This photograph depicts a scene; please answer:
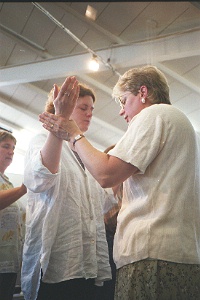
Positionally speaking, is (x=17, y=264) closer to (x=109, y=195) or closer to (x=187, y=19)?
(x=109, y=195)

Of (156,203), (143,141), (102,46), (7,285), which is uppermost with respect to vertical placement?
(102,46)

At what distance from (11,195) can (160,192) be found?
59 cm

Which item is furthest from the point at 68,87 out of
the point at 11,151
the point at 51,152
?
the point at 11,151

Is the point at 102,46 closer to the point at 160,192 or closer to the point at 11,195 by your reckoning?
the point at 11,195

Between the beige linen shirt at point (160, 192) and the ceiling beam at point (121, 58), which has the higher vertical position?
the ceiling beam at point (121, 58)

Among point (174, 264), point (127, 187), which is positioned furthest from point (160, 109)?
point (174, 264)

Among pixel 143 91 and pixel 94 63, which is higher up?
pixel 94 63

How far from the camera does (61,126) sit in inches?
30.4

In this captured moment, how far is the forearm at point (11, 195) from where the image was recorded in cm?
102

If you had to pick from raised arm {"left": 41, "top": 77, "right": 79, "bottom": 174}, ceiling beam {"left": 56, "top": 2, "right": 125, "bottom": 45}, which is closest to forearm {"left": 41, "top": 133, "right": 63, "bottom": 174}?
raised arm {"left": 41, "top": 77, "right": 79, "bottom": 174}

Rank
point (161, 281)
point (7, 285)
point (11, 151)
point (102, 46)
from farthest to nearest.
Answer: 1. point (102, 46)
2. point (11, 151)
3. point (7, 285)
4. point (161, 281)

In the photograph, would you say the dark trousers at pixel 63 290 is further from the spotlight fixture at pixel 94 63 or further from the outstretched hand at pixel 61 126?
the spotlight fixture at pixel 94 63

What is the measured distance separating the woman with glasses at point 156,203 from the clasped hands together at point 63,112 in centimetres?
6

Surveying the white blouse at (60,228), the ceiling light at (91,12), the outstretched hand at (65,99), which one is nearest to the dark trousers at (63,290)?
the white blouse at (60,228)
